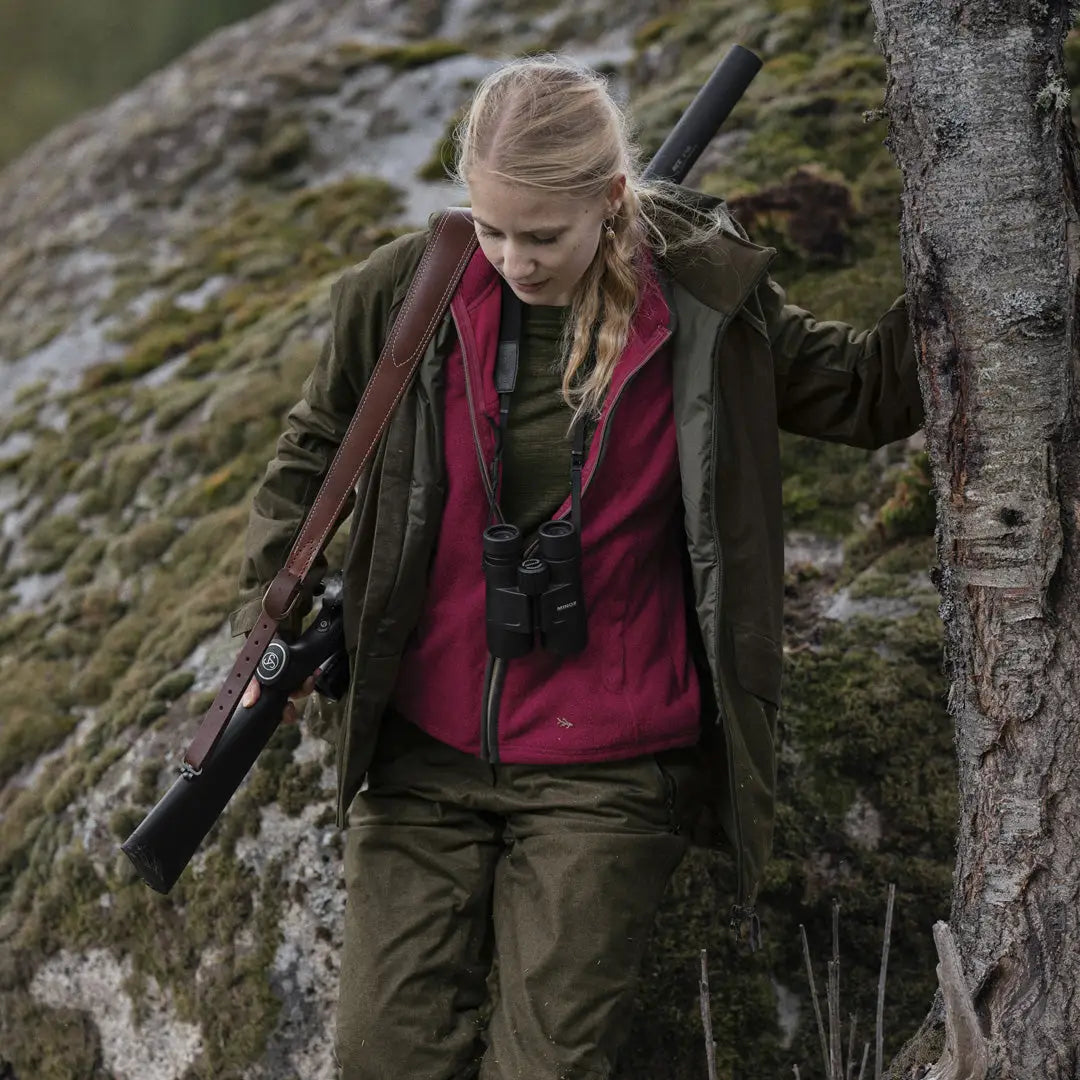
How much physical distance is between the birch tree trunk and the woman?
1.64 ft

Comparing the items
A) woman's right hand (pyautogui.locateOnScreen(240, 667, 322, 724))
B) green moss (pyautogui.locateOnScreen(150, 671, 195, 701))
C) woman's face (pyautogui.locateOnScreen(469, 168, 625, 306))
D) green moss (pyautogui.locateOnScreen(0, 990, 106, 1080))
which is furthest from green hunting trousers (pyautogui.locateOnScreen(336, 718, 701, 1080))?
green moss (pyautogui.locateOnScreen(150, 671, 195, 701))

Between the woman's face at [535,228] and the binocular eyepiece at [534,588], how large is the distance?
2.74 feet

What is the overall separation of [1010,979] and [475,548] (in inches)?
86.1

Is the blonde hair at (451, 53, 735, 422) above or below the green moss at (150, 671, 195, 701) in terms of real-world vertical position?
above

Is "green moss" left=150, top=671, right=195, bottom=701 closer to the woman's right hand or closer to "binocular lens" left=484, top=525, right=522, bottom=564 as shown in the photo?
the woman's right hand

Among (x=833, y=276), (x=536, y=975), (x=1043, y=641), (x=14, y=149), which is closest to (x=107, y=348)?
(x=833, y=276)

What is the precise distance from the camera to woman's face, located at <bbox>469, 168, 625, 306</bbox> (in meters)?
3.75

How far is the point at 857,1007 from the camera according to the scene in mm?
5281

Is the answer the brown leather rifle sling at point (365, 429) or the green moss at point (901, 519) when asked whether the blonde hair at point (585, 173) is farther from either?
the green moss at point (901, 519)

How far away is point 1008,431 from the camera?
11.9ft

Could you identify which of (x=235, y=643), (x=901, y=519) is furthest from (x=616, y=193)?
(x=235, y=643)

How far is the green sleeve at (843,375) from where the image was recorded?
4.21 meters

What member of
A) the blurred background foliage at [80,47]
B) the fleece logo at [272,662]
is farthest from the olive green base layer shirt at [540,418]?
the blurred background foliage at [80,47]

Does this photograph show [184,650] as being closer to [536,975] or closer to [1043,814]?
[536,975]
